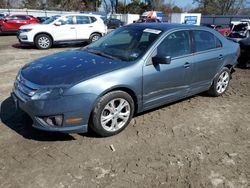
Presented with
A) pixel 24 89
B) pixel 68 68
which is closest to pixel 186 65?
pixel 68 68

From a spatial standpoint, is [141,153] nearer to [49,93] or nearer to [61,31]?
[49,93]

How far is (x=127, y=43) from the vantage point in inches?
167

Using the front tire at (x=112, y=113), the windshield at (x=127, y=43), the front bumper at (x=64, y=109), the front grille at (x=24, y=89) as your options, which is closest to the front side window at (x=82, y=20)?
the windshield at (x=127, y=43)

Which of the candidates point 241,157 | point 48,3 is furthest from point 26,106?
point 48,3

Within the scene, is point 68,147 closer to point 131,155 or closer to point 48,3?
point 131,155

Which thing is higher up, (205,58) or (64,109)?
(205,58)

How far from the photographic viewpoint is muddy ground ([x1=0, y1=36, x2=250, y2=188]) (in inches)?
109

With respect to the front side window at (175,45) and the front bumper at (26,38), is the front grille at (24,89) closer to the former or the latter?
the front side window at (175,45)

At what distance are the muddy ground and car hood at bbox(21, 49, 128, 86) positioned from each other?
0.84 m

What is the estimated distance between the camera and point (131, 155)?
3.23 meters

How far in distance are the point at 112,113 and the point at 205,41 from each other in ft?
8.00

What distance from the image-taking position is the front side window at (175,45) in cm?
400

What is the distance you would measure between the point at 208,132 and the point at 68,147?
210cm

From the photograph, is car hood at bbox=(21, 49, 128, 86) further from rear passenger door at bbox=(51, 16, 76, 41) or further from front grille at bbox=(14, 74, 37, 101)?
rear passenger door at bbox=(51, 16, 76, 41)
